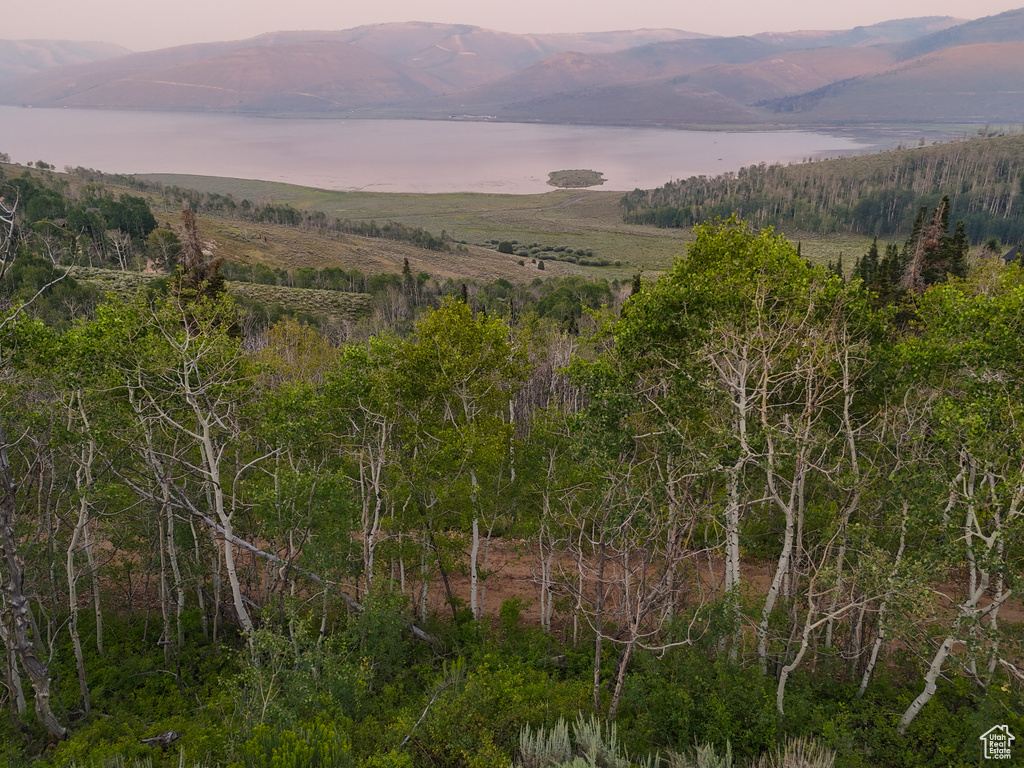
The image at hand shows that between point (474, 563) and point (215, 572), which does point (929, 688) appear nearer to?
point (474, 563)

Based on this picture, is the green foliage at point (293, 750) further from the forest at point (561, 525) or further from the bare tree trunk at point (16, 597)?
the bare tree trunk at point (16, 597)

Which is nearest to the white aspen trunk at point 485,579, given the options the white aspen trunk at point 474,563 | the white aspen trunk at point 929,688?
the white aspen trunk at point 474,563

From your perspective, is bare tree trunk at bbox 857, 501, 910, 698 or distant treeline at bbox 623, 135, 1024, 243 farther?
distant treeline at bbox 623, 135, 1024, 243

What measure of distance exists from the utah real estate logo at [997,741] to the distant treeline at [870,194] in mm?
131236

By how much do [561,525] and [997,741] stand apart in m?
8.55

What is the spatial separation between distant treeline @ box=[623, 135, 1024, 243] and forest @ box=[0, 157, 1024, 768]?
129663 mm

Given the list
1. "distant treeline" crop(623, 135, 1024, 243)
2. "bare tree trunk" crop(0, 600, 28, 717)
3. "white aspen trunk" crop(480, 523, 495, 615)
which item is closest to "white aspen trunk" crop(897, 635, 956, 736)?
"white aspen trunk" crop(480, 523, 495, 615)

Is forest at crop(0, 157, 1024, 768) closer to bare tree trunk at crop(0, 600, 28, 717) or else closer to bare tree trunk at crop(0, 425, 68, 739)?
bare tree trunk at crop(0, 425, 68, 739)

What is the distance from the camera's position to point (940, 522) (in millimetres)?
11430

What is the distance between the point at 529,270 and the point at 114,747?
98910 millimetres

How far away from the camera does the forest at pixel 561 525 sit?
1052 centimetres

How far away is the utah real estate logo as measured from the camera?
10703mm

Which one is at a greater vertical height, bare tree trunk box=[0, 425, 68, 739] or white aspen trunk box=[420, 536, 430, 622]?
bare tree trunk box=[0, 425, 68, 739]

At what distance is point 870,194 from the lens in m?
139
